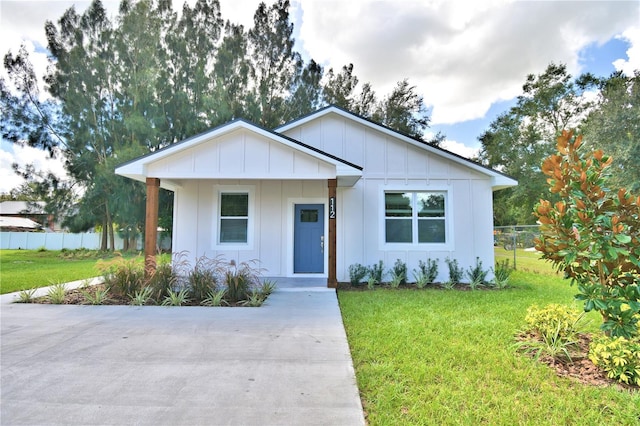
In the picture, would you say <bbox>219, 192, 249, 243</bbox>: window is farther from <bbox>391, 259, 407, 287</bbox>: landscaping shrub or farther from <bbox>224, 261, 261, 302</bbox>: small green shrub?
<bbox>391, 259, 407, 287</bbox>: landscaping shrub

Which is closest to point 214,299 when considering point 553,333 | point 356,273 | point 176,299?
point 176,299

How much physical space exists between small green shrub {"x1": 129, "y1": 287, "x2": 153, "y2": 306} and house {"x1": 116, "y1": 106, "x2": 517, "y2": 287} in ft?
9.00

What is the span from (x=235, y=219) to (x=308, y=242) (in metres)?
2.26

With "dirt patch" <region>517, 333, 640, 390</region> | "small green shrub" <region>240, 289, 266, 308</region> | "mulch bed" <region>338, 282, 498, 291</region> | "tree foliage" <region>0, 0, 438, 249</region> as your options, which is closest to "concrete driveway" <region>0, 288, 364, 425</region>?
"small green shrub" <region>240, 289, 266, 308</region>

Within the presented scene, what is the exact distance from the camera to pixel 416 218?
374 inches

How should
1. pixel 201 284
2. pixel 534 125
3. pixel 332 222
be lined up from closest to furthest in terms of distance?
pixel 201 284
pixel 332 222
pixel 534 125

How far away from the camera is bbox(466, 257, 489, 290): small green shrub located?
29.7 feet

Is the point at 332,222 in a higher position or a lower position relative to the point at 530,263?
higher

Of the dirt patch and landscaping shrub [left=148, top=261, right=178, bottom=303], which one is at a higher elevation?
landscaping shrub [left=148, top=261, right=178, bottom=303]

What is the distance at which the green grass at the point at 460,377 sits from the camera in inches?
108

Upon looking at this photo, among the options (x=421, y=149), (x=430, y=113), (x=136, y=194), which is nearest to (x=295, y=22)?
(x=430, y=113)

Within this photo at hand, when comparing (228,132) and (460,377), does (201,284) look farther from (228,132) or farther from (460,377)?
(460,377)

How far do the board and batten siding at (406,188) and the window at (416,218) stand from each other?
0.61 feet

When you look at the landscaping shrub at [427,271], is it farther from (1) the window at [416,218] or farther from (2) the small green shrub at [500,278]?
(2) the small green shrub at [500,278]
